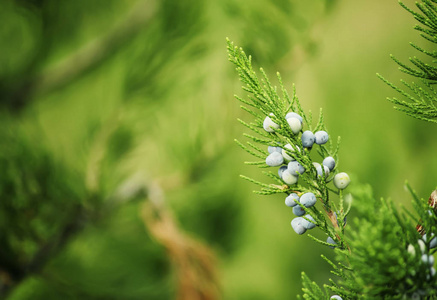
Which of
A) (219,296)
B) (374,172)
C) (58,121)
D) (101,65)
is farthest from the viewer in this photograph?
(58,121)

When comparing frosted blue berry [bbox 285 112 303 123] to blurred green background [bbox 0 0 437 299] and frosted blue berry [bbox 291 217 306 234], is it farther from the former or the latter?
blurred green background [bbox 0 0 437 299]

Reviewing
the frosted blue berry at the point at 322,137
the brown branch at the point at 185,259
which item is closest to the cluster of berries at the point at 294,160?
the frosted blue berry at the point at 322,137

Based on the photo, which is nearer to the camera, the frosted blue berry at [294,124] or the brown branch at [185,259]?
the frosted blue berry at [294,124]

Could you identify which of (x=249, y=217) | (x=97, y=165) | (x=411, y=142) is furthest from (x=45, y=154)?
(x=411, y=142)

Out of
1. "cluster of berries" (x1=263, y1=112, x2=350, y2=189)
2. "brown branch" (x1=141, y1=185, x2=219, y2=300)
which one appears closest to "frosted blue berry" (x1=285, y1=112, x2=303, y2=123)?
"cluster of berries" (x1=263, y1=112, x2=350, y2=189)

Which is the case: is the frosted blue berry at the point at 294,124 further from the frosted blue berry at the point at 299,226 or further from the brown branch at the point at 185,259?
the brown branch at the point at 185,259

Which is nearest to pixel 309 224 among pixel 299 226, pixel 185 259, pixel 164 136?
pixel 299 226

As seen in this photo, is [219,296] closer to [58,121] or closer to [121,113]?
[121,113]
